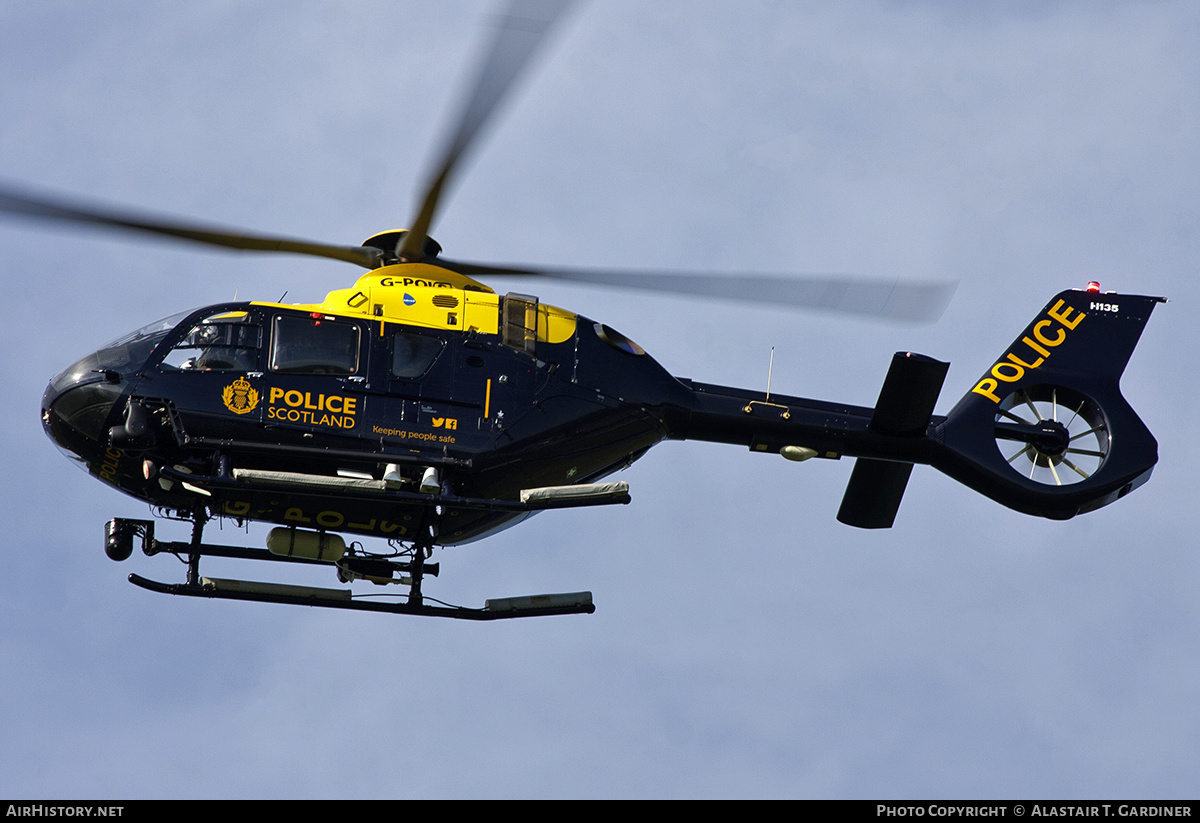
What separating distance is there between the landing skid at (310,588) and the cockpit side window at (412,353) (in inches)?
85.7

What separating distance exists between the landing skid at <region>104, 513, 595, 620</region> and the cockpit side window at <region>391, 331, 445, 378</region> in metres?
2.18

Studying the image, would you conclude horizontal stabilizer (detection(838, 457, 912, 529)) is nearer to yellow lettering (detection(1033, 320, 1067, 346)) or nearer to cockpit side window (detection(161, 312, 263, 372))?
yellow lettering (detection(1033, 320, 1067, 346))

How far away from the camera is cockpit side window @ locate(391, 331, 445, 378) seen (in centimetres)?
1928

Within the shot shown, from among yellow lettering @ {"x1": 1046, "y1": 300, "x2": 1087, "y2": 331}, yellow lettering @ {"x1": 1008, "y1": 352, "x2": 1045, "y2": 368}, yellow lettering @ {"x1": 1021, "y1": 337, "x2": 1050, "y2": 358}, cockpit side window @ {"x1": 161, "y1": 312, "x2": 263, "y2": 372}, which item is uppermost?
yellow lettering @ {"x1": 1046, "y1": 300, "x2": 1087, "y2": 331}

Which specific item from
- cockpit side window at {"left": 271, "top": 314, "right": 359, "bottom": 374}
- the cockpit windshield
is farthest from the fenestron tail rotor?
the cockpit windshield

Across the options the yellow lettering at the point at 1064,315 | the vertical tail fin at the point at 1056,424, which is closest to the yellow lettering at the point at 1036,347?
the vertical tail fin at the point at 1056,424

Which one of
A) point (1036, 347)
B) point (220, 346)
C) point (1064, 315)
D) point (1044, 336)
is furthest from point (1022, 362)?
point (220, 346)

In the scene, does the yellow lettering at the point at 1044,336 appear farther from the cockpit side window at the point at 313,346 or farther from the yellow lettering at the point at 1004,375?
the cockpit side window at the point at 313,346

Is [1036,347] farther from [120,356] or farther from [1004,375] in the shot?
[120,356]

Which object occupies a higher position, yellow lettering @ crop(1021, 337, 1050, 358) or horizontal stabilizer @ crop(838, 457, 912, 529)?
yellow lettering @ crop(1021, 337, 1050, 358)

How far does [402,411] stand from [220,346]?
7.41 feet

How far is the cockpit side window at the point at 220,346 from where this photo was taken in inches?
739

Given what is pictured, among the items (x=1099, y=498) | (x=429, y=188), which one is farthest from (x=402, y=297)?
(x=1099, y=498)

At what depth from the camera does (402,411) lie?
19031 mm
